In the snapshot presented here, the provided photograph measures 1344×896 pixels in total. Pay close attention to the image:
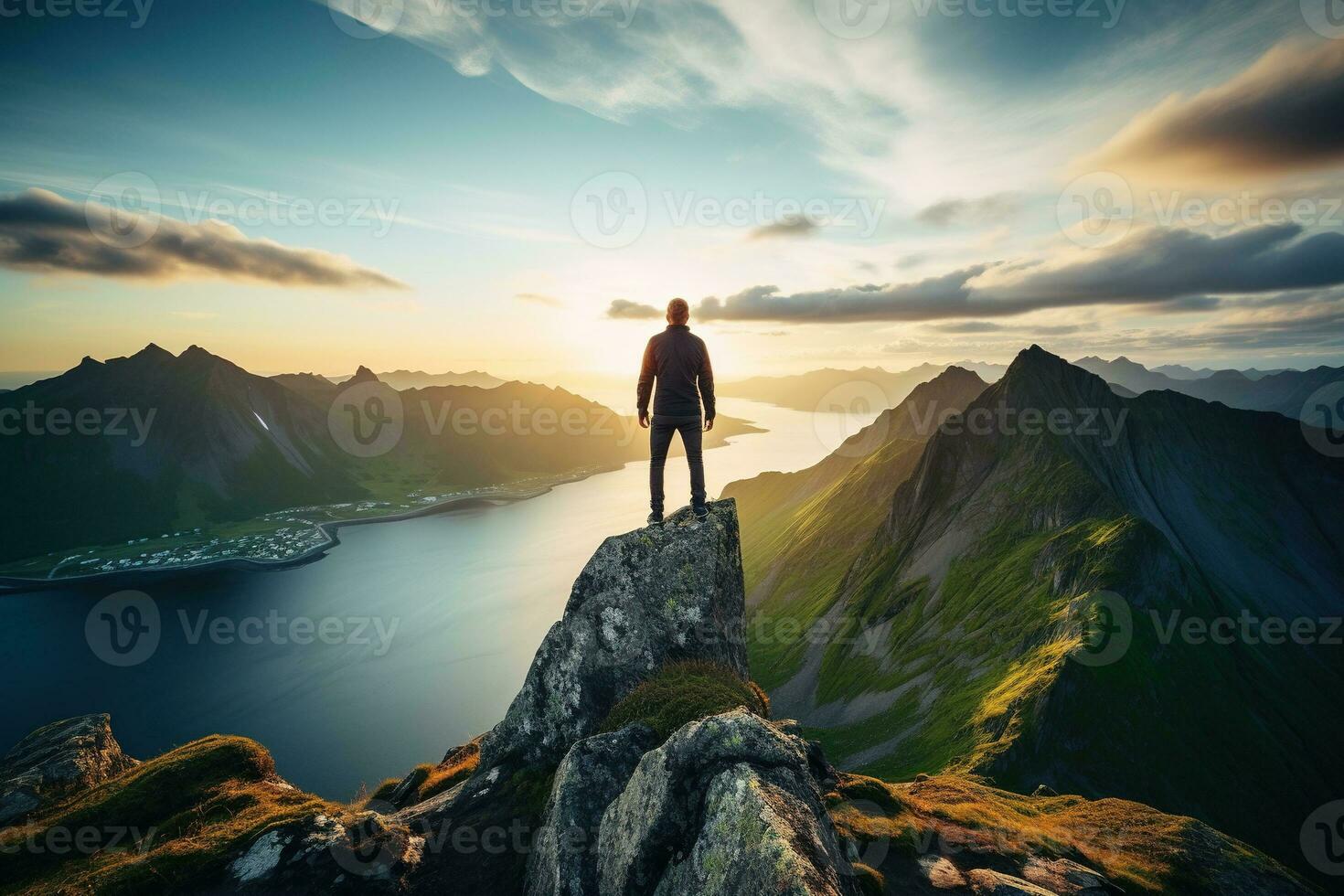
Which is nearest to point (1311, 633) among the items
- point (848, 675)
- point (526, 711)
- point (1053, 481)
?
point (1053, 481)

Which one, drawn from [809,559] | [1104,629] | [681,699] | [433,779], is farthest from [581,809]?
[809,559]

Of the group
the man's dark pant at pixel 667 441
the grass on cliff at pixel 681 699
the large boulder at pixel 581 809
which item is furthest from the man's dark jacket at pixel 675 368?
the large boulder at pixel 581 809

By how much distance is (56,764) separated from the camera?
21078 millimetres

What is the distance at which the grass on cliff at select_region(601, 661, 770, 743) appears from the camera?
14211 mm

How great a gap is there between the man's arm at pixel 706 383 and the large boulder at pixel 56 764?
2705cm

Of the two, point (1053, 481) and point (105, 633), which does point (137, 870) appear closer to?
point (1053, 481)

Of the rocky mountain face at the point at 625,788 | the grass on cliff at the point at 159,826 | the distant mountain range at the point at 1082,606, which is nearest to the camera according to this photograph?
the rocky mountain face at the point at 625,788

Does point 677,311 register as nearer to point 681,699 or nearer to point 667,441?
point 667,441

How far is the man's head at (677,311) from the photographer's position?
1666 cm

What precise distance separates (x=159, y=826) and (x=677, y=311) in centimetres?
2297

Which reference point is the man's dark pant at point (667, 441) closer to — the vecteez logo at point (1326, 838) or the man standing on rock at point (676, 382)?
the man standing on rock at point (676, 382)

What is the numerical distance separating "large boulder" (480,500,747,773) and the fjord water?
8534 cm

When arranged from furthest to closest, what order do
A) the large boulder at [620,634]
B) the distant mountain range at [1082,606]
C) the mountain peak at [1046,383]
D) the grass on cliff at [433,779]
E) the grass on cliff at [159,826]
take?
the mountain peak at [1046,383]
the distant mountain range at [1082,606]
the grass on cliff at [433,779]
the large boulder at [620,634]
the grass on cliff at [159,826]

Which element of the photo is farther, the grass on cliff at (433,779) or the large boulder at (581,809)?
the grass on cliff at (433,779)
